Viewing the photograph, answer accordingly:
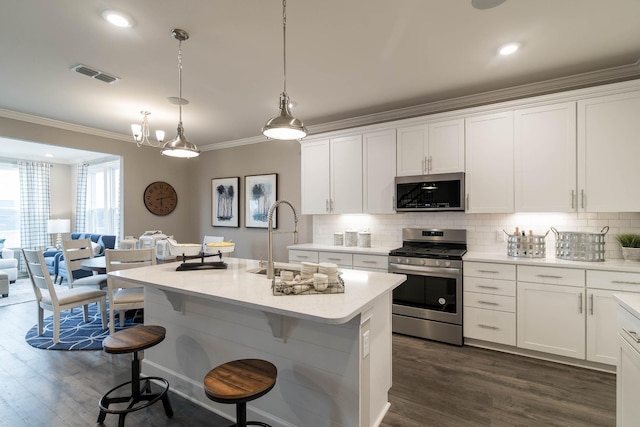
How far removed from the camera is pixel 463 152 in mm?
3369

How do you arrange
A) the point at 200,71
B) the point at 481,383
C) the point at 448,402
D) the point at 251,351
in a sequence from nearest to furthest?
the point at 251,351, the point at 448,402, the point at 481,383, the point at 200,71

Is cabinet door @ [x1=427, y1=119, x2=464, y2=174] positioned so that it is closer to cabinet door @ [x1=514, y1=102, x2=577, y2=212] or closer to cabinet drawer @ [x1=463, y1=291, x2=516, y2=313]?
cabinet door @ [x1=514, y1=102, x2=577, y2=212]

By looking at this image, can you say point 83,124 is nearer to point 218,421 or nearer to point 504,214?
point 218,421

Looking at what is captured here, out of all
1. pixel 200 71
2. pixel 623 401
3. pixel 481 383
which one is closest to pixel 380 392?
pixel 481 383

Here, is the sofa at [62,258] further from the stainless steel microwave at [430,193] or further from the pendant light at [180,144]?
the stainless steel microwave at [430,193]

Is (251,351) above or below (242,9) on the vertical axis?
below

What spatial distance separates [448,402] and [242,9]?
3130mm

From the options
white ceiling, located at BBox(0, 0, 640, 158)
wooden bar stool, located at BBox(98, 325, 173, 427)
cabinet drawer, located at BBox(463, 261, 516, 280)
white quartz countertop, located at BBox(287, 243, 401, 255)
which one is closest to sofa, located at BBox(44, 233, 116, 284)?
white ceiling, located at BBox(0, 0, 640, 158)

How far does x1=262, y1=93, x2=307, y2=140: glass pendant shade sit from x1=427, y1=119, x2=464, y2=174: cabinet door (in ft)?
6.96

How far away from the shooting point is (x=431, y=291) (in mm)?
3291

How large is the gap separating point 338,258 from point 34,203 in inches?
301

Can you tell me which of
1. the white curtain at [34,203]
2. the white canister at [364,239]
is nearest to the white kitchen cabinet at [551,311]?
the white canister at [364,239]

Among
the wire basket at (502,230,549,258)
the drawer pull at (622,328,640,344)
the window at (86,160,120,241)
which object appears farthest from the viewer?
the window at (86,160,120,241)

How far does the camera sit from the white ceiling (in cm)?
204
